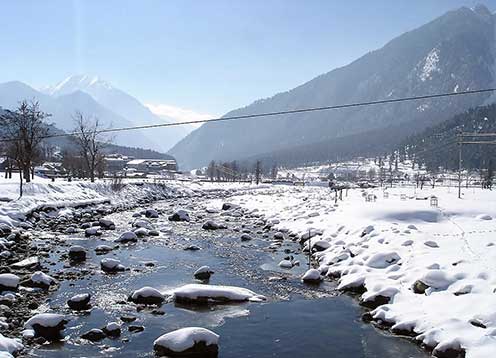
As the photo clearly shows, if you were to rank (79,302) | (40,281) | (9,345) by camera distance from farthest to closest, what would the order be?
1. (40,281)
2. (79,302)
3. (9,345)

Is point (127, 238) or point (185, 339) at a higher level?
point (185, 339)

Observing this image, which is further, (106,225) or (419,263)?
(106,225)

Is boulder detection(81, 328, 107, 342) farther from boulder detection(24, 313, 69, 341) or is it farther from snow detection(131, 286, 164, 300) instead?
snow detection(131, 286, 164, 300)

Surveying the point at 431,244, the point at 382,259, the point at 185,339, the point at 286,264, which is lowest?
the point at 286,264

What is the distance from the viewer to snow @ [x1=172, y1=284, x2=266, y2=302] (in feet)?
52.5

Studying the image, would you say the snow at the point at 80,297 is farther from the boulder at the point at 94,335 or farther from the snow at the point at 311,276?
the snow at the point at 311,276

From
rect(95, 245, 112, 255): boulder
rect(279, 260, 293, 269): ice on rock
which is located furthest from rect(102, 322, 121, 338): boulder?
rect(95, 245, 112, 255): boulder

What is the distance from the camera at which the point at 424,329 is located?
42.0 ft

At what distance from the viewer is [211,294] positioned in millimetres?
16062

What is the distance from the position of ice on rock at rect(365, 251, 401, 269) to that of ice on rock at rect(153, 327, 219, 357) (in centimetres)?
980

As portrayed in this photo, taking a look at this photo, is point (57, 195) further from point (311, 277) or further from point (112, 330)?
point (112, 330)

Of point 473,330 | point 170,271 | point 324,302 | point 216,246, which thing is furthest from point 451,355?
point 216,246

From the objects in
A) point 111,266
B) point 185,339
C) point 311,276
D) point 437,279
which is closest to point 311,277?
point 311,276

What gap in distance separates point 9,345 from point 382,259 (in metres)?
14.8
